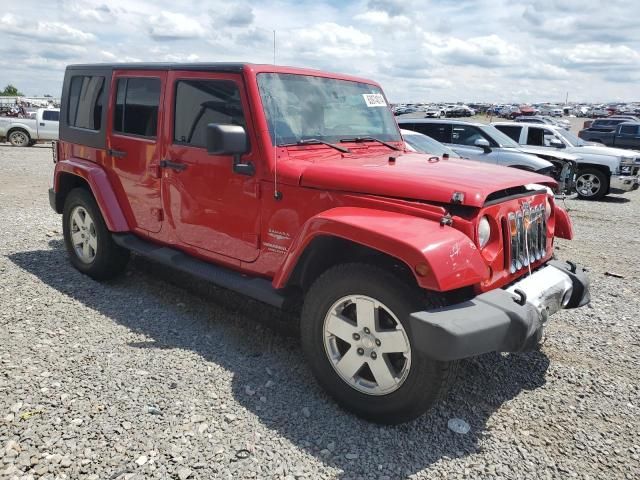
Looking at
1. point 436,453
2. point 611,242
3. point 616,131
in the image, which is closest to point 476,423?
point 436,453

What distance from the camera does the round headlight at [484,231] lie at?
2.85 m

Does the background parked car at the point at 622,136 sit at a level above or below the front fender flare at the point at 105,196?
above

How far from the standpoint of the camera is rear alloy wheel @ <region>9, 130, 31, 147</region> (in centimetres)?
1957

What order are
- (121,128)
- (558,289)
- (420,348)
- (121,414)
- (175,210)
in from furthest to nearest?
(121,128) → (175,210) → (558,289) → (121,414) → (420,348)

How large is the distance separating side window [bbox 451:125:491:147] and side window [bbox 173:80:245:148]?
A: 26.4 ft

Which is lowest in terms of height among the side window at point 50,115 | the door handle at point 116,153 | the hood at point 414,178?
the door handle at point 116,153

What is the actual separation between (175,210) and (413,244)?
7.47 ft

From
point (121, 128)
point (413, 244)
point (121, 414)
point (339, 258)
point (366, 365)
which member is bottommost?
point (121, 414)

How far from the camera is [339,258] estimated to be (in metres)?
3.20

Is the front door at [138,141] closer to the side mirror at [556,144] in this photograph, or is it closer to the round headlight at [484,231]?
the round headlight at [484,231]

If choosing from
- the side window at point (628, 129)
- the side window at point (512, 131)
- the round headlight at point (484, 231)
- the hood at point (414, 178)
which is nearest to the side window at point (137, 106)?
the hood at point (414, 178)

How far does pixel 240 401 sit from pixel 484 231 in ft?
5.65

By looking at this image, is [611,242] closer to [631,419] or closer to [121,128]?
[631,419]

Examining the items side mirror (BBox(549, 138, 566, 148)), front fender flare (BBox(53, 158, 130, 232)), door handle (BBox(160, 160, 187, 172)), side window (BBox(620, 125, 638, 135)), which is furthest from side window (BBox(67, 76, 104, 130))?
side window (BBox(620, 125, 638, 135))
